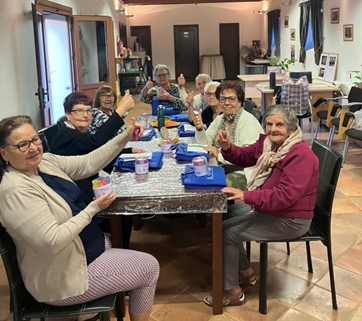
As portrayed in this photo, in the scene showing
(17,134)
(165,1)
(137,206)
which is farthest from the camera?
(165,1)

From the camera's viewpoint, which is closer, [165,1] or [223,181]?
[223,181]

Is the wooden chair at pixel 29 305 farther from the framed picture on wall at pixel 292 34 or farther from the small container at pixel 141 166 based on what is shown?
the framed picture on wall at pixel 292 34

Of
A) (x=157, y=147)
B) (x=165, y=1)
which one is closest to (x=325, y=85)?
(x=157, y=147)

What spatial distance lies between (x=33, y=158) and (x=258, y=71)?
37.8ft

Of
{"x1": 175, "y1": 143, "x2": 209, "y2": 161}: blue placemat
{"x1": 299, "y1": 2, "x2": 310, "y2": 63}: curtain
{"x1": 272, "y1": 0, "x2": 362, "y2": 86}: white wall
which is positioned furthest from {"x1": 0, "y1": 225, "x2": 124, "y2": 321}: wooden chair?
{"x1": 299, "y1": 2, "x2": 310, "y2": 63}: curtain

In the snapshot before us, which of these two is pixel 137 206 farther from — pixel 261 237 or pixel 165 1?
pixel 165 1

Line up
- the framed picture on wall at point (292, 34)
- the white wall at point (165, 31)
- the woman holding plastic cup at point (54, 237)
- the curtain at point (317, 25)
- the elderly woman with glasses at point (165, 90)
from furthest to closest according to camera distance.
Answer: the framed picture on wall at point (292, 34), the curtain at point (317, 25), the elderly woman with glasses at point (165, 90), the white wall at point (165, 31), the woman holding plastic cup at point (54, 237)

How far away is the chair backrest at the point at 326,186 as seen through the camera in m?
2.04

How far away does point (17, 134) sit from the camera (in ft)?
4.95

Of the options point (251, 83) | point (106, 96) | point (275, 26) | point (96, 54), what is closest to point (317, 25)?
point (251, 83)

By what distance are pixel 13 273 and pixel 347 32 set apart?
6320 millimetres

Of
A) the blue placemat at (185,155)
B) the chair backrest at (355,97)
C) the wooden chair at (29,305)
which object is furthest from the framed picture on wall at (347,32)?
the wooden chair at (29,305)

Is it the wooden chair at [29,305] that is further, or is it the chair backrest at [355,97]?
the chair backrest at [355,97]

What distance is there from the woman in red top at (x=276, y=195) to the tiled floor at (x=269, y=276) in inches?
5.9
